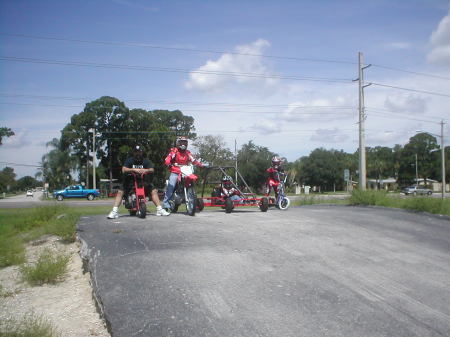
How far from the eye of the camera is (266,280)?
5.51 metres

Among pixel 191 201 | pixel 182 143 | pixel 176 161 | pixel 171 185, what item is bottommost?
pixel 191 201

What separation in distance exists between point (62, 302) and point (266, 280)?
268 centimetres

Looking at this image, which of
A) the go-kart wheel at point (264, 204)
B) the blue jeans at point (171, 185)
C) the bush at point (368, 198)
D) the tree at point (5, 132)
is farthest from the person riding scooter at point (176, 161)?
the tree at point (5, 132)

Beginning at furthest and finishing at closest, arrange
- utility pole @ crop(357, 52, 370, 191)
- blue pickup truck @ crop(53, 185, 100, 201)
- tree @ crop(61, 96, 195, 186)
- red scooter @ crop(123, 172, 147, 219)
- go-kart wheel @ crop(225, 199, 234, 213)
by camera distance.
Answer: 1. tree @ crop(61, 96, 195, 186)
2. blue pickup truck @ crop(53, 185, 100, 201)
3. utility pole @ crop(357, 52, 370, 191)
4. go-kart wheel @ crop(225, 199, 234, 213)
5. red scooter @ crop(123, 172, 147, 219)

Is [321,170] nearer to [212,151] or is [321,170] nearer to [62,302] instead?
[212,151]

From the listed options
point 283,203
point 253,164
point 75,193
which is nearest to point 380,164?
point 253,164

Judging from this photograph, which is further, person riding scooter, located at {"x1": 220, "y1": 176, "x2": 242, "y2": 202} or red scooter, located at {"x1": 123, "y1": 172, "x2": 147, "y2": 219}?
person riding scooter, located at {"x1": 220, "y1": 176, "x2": 242, "y2": 202}

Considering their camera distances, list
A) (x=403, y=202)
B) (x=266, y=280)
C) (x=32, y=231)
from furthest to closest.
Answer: (x=403, y=202), (x=32, y=231), (x=266, y=280)

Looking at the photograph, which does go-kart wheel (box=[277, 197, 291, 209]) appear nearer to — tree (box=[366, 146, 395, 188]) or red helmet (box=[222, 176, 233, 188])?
red helmet (box=[222, 176, 233, 188])

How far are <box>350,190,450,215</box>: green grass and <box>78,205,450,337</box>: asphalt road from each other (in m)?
4.29

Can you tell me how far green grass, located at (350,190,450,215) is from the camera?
13.0 metres

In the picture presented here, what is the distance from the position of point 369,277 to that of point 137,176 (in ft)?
20.5


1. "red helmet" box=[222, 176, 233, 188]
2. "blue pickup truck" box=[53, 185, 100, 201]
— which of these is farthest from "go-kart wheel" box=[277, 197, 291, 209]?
"blue pickup truck" box=[53, 185, 100, 201]

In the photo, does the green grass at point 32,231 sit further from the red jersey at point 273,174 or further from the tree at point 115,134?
the tree at point 115,134
